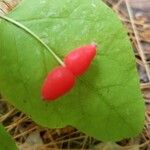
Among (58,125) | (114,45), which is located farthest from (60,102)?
(114,45)

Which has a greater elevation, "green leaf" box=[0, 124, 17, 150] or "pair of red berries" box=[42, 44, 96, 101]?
"pair of red berries" box=[42, 44, 96, 101]

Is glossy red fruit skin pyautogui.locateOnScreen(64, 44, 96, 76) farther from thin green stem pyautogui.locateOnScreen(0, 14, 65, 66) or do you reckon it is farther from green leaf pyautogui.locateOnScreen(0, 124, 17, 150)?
green leaf pyautogui.locateOnScreen(0, 124, 17, 150)

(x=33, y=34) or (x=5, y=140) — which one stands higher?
(x=33, y=34)

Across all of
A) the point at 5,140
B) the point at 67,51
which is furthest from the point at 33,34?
the point at 5,140

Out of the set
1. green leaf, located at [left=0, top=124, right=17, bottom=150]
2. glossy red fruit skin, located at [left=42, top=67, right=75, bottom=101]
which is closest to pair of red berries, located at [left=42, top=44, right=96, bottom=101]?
glossy red fruit skin, located at [left=42, top=67, right=75, bottom=101]

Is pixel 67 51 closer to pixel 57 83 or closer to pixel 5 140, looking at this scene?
pixel 57 83
